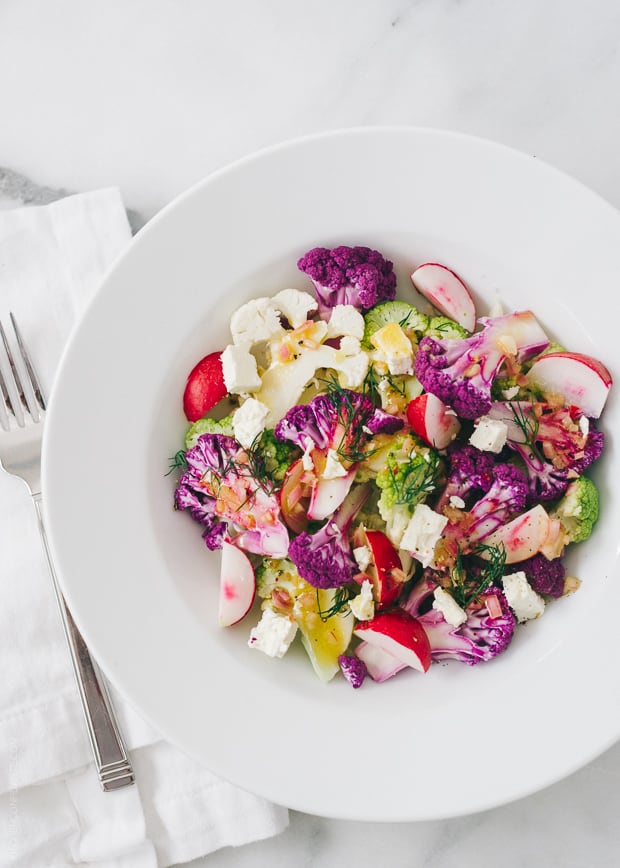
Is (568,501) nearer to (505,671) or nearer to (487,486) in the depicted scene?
(487,486)

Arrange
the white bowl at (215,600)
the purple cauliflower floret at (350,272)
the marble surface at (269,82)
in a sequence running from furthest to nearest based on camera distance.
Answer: the marble surface at (269,82)
the purple cauliflower floret at (350,272)
the white bowl at (215,600)

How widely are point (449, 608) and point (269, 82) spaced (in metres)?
1.61

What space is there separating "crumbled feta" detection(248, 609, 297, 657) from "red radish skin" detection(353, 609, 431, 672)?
0.16m

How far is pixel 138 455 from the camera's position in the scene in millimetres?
1944

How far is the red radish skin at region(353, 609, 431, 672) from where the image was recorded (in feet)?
6.21

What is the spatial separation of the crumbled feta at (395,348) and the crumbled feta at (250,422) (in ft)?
1.00

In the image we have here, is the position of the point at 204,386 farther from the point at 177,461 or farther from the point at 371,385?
the point at 371,385

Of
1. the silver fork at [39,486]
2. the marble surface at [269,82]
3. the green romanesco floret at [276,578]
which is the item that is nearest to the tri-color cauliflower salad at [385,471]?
the green romanesco floret at [276,578]

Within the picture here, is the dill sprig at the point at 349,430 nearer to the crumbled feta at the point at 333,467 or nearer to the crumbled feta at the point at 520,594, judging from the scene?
the crumbled feta at the point at 333,467

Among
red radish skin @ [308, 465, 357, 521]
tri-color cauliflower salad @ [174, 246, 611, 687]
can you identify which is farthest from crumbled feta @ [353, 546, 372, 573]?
red radish skin @ [308, 465, 357, 521]

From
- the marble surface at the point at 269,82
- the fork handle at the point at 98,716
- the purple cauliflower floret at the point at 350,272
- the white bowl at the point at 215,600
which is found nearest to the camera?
the white bowl at the point at 215,600

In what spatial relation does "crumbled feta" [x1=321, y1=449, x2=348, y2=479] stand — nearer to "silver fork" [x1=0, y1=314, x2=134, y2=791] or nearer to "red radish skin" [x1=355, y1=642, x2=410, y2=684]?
"red radish skin" [x1=355, y1=642, x2=410, y2=684]

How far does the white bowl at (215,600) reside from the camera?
186cm

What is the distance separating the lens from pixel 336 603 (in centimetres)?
197
